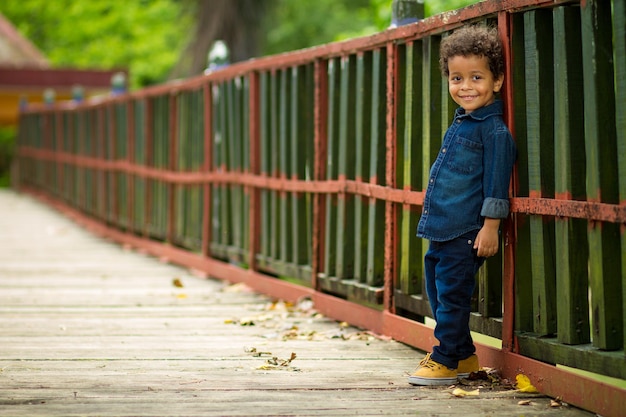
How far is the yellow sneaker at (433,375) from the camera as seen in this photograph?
17.3 feet

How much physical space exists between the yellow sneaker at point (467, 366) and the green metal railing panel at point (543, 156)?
17.0 inches

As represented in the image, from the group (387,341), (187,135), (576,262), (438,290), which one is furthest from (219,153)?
(576,262)

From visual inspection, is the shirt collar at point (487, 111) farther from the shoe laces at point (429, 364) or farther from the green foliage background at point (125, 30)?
the green foliage background at point (125, 30)

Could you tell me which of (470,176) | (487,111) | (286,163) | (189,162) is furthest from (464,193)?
(189,162)

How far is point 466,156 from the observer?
204 inches

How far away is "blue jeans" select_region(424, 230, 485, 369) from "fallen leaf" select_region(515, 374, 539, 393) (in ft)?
0.99

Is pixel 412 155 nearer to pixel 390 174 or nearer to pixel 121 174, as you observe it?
pixel 390 174

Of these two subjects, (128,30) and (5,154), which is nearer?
(5,154)

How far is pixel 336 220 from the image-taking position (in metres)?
7.50

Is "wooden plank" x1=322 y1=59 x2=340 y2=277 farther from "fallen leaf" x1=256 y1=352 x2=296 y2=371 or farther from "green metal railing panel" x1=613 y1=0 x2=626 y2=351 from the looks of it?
"green metal railing panel" x1=613 y1=0 x2=626 y2=351

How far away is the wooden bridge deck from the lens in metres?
4.78

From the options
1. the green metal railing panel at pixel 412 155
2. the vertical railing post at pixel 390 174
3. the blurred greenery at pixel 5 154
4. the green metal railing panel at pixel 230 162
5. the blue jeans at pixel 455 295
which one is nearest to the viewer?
the blue jeans at pixel 455 295

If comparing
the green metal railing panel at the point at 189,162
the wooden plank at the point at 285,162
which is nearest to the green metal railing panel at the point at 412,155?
the wooden plank at the point at 285,162

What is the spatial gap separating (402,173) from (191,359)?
1.58 metres
